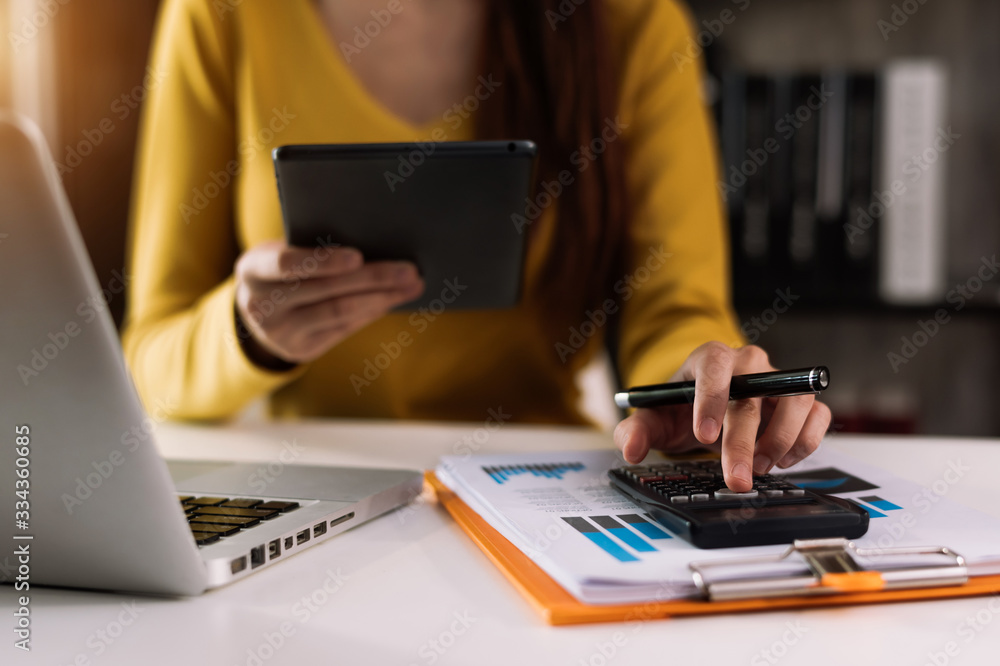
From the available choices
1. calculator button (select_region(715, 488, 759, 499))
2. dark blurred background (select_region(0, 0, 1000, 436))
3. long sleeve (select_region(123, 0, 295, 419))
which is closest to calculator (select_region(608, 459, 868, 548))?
calculator button (select_region(715, 488, 759, 499))

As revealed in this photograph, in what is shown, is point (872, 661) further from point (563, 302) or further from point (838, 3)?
point (838, 3)

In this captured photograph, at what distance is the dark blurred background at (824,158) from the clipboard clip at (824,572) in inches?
37.0

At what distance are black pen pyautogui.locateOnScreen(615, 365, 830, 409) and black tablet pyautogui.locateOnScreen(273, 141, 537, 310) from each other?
206 millimetres

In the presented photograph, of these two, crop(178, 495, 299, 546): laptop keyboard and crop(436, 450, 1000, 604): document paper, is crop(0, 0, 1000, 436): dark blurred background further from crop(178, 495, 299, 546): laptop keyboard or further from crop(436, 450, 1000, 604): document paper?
crop(178, 495, 299, 546): laptop keyboard

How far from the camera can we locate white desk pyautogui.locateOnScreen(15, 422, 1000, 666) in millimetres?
321

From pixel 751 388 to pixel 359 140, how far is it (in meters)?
0.70

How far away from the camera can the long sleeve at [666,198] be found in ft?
3.07

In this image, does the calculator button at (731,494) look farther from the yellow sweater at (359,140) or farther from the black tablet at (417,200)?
the yellow sweater at (359,140)

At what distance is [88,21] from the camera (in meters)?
1.38

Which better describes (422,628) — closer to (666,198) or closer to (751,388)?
(751,388)

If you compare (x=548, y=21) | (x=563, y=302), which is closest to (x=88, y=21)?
(x=548, y=21)

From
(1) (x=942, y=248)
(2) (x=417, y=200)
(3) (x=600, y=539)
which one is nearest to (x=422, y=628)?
(3) (x=600, y=539)

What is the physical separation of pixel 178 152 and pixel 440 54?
35 cm

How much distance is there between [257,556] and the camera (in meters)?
0.41
